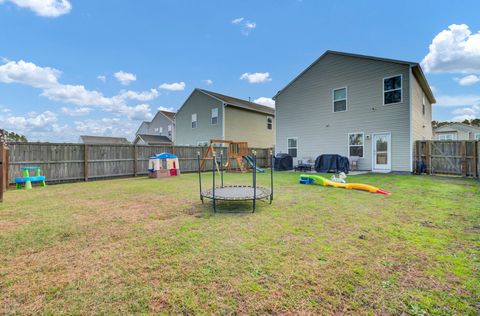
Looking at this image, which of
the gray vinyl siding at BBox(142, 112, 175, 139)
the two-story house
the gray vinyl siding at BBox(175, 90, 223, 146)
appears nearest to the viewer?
the gray vinyl siding at BBox(175, 90, 223, 146)

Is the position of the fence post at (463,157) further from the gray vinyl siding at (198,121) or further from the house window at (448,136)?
the house window at (448,136)

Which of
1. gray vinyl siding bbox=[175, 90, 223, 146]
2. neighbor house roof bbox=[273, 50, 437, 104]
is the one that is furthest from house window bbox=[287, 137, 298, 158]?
gray vinyl siding bbox=[175, 90, 223, 146]

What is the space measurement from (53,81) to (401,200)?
2293cm

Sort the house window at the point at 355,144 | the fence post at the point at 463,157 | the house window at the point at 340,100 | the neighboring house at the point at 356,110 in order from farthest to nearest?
the house window at the point at 340,100 < the house window at the point at 355,144 < the neighboring house at the point at 356,110 < the fence post at the point at 463,157

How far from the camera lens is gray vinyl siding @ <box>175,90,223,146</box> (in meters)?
19.4

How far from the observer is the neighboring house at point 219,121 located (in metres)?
19.2

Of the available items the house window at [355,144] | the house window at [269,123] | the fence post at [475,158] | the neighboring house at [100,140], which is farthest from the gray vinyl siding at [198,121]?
the neighboring house at [100,140]

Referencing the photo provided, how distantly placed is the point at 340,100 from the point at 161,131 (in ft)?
80.5

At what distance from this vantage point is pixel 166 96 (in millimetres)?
25172

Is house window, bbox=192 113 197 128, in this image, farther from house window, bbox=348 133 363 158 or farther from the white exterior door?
the white exterior door

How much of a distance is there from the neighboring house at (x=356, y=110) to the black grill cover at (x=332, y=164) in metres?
1.19

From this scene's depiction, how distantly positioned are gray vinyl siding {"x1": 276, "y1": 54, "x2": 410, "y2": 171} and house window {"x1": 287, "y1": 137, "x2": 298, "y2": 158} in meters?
0.27

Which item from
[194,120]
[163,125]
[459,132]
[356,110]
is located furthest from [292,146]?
[459,132]

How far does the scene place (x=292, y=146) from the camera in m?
15.3
